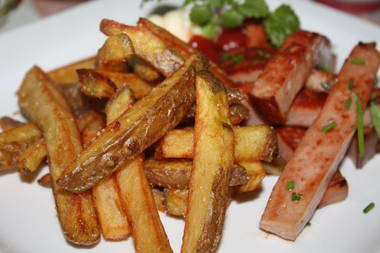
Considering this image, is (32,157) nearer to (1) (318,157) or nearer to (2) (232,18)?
(1) (318,157)

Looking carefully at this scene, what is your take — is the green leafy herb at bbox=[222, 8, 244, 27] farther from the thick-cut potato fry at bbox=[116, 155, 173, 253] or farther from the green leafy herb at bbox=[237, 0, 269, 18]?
the thick-cut potato fry at bbox=[116, 155, 173, 253]

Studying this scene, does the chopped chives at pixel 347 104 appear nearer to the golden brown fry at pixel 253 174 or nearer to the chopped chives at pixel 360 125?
the chopped chives at pixel 360 125

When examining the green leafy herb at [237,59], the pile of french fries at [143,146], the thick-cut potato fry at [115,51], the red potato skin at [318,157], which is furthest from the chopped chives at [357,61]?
the thick-cut potato fry at [115,51]

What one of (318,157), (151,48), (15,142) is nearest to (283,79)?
(318,157)

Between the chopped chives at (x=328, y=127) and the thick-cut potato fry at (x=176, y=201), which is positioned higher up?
the chopped chives at (x=328, y=127)

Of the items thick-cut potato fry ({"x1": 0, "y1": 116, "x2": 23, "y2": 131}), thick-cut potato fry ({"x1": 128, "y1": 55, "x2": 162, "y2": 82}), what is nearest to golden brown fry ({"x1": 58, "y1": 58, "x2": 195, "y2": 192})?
thick-cut potato fry ({"x1": 128, "y1": 55, "x2": 162, "y2": 82})

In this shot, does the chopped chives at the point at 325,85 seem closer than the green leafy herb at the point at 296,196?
No

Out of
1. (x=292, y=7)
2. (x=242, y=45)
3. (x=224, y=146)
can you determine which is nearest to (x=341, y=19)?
(x=292, y=7)
